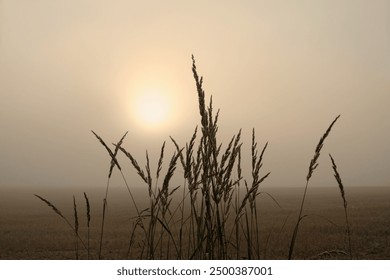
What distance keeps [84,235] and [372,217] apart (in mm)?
24823

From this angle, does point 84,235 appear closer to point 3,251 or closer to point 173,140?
point 3,251

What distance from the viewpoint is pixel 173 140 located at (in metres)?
1.85
